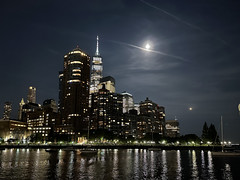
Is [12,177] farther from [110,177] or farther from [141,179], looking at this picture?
[141,179]

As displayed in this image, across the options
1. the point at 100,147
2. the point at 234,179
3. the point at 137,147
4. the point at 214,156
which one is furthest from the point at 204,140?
the point at 234,179

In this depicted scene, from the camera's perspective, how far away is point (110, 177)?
45094 millimetres

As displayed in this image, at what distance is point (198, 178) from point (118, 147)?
14846cm

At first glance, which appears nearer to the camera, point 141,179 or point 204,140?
point 141,179

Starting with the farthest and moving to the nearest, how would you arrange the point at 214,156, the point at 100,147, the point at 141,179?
the point at 100,147
the point at 214,156
the point at 141,179

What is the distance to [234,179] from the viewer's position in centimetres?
4531

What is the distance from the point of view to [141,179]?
43719 mm

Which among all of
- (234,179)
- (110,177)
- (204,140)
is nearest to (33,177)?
(110,177)

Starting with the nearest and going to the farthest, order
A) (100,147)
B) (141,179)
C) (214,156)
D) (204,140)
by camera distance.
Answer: (141,179), (214,156), (100,147), (204,140)

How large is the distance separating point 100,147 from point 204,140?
87.4 m

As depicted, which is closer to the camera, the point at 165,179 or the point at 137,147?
the point at 165,179

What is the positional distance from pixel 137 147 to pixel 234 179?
150 meters

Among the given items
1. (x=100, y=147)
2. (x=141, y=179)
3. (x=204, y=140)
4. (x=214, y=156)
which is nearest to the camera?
(x=141, y=179)

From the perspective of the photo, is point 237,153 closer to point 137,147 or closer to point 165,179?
point 165,179
